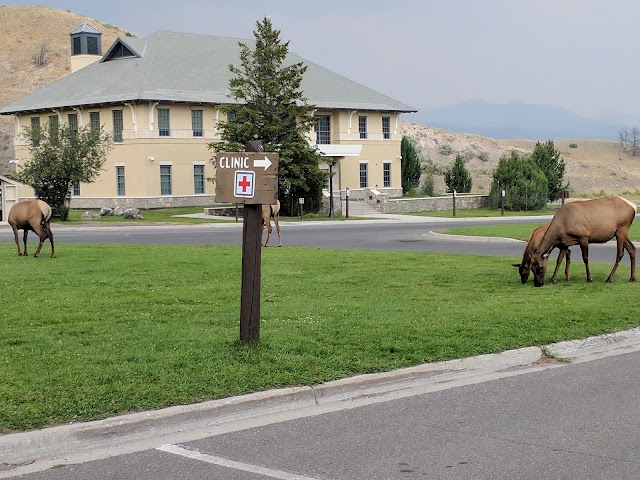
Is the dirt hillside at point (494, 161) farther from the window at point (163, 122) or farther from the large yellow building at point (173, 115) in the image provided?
the window at point (163, 122)

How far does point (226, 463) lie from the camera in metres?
7.04

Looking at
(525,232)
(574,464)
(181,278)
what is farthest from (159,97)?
(574,464)

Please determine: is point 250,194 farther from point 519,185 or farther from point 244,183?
point 519,185

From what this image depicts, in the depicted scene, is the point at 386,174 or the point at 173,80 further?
the point at 386,174

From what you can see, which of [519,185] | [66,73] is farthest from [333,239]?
[66,73]

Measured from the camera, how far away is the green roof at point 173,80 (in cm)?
5972

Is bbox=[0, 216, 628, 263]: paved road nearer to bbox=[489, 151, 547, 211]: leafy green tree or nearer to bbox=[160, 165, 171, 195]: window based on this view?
bbox=[160, 165, 171, 195]: window

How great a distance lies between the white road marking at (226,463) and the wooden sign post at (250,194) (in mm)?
2989

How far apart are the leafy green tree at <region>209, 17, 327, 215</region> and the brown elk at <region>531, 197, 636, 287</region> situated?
33937mm

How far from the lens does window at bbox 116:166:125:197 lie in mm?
60344

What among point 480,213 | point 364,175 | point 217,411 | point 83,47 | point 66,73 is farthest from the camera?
point 66,73

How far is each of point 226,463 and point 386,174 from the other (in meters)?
63.4

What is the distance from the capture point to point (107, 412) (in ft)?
26.2

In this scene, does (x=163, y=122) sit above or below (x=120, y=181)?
above
